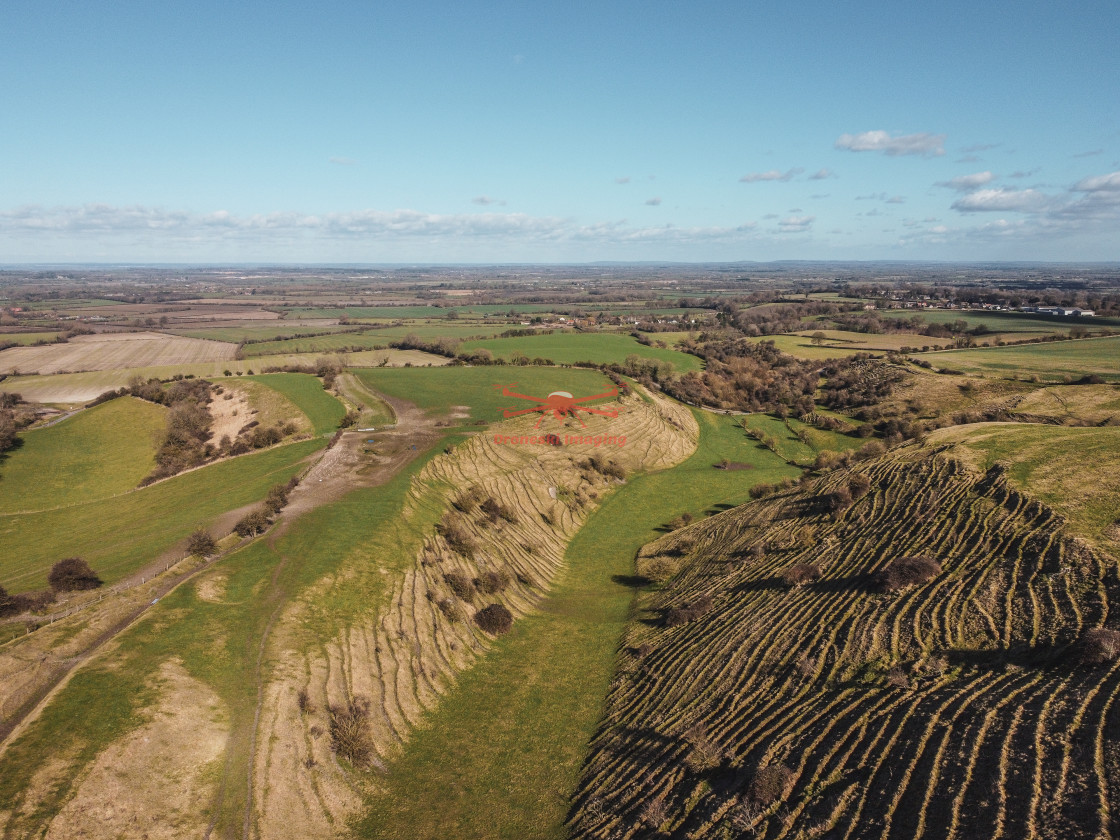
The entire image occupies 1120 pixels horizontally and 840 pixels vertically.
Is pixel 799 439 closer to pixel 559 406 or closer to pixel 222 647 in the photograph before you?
pixel 559 406

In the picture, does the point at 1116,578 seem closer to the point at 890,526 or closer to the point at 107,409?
the point at 890,526

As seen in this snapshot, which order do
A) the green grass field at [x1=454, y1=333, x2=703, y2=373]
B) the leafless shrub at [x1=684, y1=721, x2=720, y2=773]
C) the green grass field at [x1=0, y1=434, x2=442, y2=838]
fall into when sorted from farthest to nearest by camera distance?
the green grass field at [x1=454, y1=333, x2=703, y2=373]
the leafless shrub at [x1=684, y1=721, x2=720, y2=773]
the green grass field at [x1=0, y1=434, x2=442, y2=838]

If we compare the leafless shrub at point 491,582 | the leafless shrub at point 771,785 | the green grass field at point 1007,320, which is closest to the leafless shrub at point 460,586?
the leafless shrub at point 491,582

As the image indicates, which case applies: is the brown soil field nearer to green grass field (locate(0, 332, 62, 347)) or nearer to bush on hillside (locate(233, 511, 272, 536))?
green grass field (locate(0, 332, 62, 347))

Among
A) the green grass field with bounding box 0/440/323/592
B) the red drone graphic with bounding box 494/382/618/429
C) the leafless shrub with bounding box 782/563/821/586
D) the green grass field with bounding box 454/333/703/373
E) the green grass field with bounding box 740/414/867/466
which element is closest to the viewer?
the leafless shrub with bounding box 782/563/821/586

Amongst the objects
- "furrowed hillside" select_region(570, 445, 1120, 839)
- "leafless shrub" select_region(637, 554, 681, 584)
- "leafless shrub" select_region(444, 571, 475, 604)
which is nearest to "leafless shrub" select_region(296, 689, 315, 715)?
"leafless shrub" select_region(444, 571, 475, 604)
